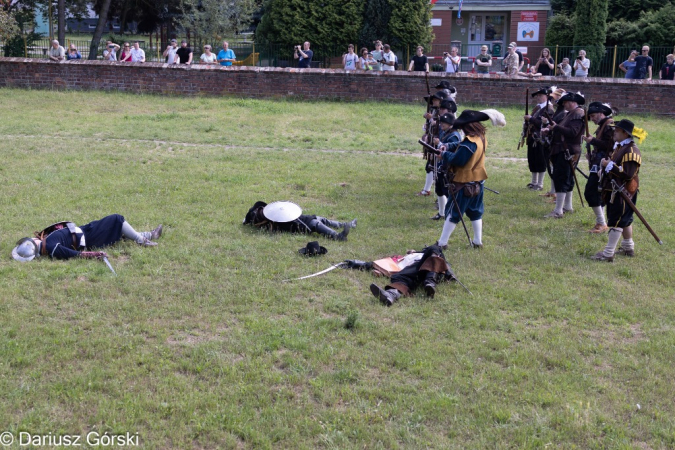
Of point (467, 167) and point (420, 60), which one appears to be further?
point (420, 60)

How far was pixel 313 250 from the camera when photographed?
27.9 feet

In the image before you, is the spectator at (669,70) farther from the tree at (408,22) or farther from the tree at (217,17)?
the tree at (217,17)

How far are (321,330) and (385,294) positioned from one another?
3.17 feet

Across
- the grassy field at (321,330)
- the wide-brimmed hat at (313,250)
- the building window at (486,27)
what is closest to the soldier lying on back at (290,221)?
the grassy field at (321,330)

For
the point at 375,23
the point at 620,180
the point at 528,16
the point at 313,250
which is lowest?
the point at 313,250

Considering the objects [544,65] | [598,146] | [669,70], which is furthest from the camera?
[544,65]

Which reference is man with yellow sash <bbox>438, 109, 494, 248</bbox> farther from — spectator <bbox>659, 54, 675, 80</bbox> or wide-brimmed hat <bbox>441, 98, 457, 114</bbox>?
spectator <bbox>659, 54, 675, 80</bbox>

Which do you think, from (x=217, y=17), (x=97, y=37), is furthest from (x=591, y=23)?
(x=97, y=37)

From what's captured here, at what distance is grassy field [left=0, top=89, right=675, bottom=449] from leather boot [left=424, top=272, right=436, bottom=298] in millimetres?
92

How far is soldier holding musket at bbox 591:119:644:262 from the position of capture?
8438 millimetres

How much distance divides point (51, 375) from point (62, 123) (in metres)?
13.2

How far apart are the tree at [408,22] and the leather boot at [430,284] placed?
22.3 meters

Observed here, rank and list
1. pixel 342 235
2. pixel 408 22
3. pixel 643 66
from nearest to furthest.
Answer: pixel 342 235 < pixel 643 66 < pixel 408 22

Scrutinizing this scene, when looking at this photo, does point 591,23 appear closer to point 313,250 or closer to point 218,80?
point 218,80
